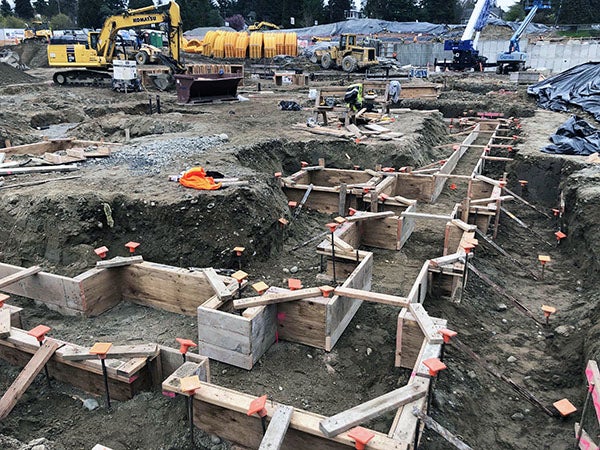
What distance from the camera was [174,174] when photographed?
746 centimetres

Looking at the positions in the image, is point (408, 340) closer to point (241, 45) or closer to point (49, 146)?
point (49, 146)

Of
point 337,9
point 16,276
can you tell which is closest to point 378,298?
point 16,276

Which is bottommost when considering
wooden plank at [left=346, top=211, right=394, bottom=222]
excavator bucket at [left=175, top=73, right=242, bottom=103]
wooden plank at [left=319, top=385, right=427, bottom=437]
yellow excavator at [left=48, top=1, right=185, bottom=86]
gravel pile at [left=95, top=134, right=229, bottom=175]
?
wooden plank at [left=319, top=385, right=427, bottom=437]

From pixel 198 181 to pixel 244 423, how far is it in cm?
409

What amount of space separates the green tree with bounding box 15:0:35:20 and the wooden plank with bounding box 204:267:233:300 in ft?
261

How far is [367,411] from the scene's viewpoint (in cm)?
306

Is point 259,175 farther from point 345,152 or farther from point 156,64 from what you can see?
point 156,64

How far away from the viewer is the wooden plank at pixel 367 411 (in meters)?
2.94

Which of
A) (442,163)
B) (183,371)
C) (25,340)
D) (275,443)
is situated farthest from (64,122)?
(275,443)

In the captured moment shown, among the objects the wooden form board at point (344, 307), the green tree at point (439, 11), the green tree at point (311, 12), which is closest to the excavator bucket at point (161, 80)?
the wooden form board at point (344, 307)

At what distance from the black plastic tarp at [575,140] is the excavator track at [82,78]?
18320 millimetres

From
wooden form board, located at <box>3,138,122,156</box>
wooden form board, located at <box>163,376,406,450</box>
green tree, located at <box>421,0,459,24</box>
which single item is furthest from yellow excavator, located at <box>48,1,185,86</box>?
green tree, located at <box>421,0,459,24</box>

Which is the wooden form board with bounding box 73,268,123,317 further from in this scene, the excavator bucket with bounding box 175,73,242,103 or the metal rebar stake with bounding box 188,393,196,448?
the excavator bucket with bounding box 175,73,242,103

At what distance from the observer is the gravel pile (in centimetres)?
817
